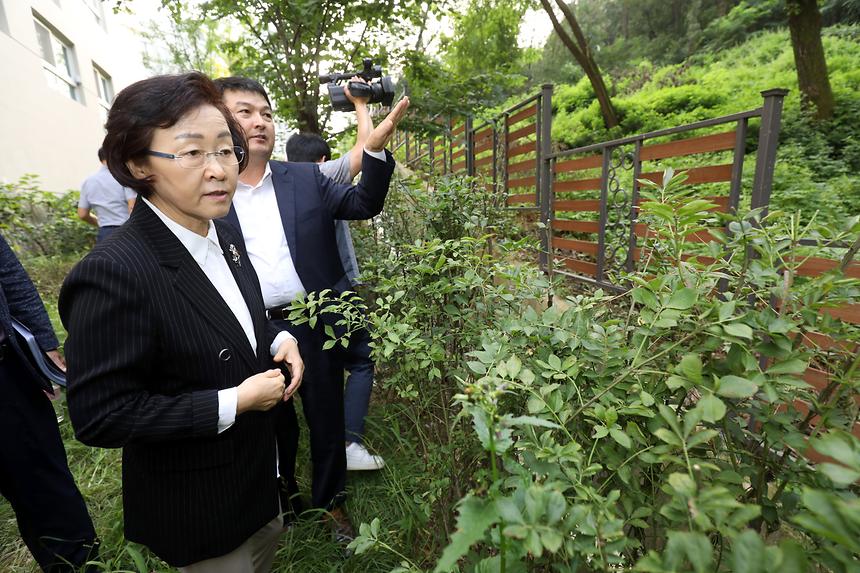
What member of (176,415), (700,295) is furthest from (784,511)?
(176,415)

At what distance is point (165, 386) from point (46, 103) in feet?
33.9

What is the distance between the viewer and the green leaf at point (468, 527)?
0.51 m

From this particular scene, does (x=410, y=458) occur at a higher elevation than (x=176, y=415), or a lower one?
lower

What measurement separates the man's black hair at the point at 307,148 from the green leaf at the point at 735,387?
3.46 m

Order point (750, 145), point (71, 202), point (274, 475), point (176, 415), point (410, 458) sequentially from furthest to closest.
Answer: point (750, 145) → point (71, 202) → point (410, 458) → point (274, 475) → point (176, 415)

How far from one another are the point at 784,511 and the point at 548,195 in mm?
3825

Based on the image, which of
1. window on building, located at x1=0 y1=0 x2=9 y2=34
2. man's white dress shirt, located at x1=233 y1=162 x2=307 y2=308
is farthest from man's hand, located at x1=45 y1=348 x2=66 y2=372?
window on building, located at x1=0 y1=0 x2=9 y2=34

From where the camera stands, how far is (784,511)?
76 centimetres

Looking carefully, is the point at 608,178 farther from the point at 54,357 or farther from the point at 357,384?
the point at 54,357

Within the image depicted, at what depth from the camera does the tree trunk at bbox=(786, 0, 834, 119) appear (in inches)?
311

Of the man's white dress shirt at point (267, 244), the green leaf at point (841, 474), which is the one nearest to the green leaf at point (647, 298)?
the green leaf at point (841, 474)

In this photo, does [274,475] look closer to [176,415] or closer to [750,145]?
[176,415]

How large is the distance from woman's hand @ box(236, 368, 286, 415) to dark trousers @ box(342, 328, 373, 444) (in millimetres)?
1118

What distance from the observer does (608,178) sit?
3.49 meters
